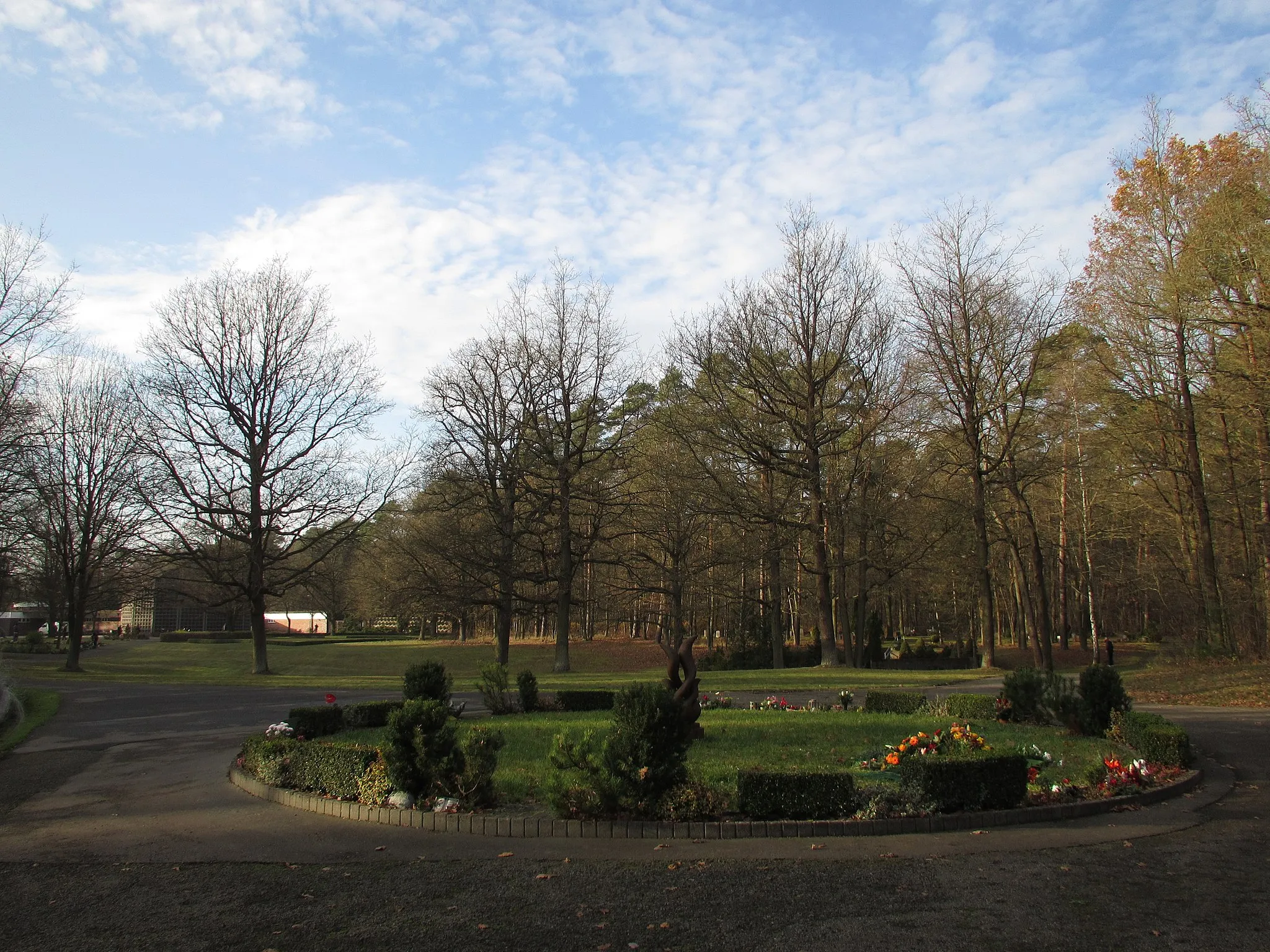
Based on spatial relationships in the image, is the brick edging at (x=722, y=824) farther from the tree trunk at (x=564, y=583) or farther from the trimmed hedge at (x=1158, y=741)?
the tree trunk at (x=564, y=583)

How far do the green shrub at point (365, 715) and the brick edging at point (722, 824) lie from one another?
657cm

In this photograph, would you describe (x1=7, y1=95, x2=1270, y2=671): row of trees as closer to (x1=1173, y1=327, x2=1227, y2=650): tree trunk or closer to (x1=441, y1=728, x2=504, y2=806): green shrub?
(x1=1173, y1=327, x2=1227, y2=650): tree trunk

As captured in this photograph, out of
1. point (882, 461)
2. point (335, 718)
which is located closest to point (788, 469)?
point (882, 461)

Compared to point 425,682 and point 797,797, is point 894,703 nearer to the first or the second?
point 425,682

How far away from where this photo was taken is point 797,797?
7.50 metres

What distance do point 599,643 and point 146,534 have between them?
2350 cm

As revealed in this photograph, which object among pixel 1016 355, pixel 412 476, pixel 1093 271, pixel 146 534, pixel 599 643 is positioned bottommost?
pixel 599 643

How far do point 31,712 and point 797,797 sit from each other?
17987 millimetres

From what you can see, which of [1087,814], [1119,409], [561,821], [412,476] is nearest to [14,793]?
[561,821]

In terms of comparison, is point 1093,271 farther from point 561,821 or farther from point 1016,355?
point 561,821

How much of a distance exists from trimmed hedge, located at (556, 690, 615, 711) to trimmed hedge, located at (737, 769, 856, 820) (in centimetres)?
999

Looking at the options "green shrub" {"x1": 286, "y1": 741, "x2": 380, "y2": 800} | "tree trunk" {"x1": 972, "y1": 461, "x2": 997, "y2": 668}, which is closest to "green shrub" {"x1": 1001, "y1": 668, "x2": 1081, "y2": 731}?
"green shrub" {"x1": 286, "y1": 741, "x2": 380, "y2": 800}

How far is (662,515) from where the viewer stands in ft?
120

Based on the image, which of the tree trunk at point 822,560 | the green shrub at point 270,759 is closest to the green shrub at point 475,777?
the green shrub at point 270,759
